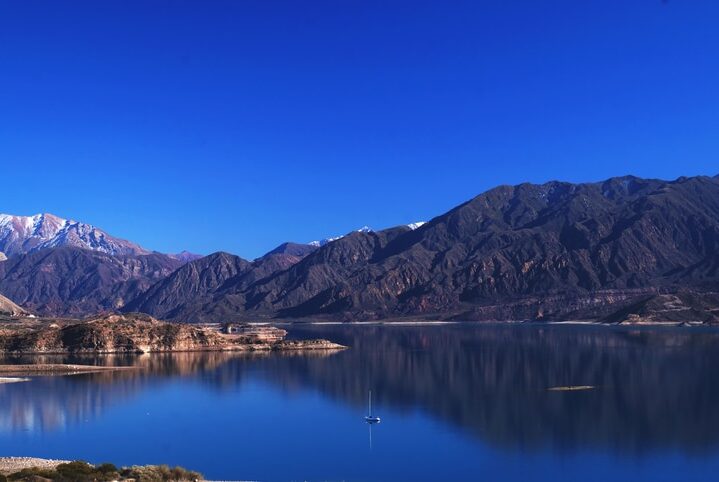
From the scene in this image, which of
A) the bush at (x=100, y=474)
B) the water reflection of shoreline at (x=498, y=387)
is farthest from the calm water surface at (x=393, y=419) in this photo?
the bush at (x=100, y=474)

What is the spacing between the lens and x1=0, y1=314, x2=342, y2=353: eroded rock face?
479ft

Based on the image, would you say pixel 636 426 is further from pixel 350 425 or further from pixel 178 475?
pixel 178 475

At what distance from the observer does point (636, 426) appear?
2469 inches

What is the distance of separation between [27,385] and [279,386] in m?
28.4

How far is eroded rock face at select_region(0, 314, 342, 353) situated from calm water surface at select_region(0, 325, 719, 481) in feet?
121

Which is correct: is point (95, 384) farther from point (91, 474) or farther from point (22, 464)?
point (91, 474)

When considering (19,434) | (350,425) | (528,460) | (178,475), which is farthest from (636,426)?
(19,434)

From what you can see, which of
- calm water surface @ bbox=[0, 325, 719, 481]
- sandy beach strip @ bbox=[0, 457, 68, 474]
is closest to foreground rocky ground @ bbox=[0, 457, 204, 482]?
sandy beach strip @ bbox=[0, 457, 68, 474]

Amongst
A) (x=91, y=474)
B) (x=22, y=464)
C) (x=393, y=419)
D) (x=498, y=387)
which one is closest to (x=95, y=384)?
(x=393, y=419)

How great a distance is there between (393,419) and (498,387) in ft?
77.2

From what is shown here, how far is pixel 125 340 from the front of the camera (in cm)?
14912

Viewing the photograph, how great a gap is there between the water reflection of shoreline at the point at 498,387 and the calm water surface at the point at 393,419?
0.80 ft

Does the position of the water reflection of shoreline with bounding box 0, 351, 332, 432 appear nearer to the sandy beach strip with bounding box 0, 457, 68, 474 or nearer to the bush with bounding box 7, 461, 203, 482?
the sandy beach strip with bounding box 0, 457, 68, 474

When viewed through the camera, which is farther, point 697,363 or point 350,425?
point 697,363
